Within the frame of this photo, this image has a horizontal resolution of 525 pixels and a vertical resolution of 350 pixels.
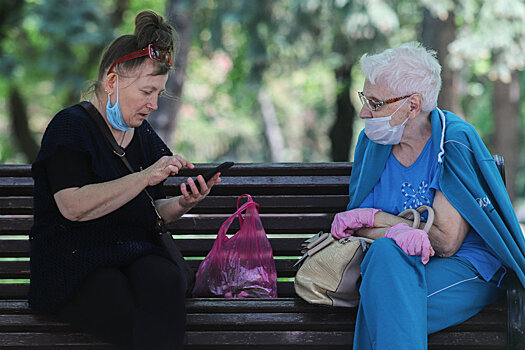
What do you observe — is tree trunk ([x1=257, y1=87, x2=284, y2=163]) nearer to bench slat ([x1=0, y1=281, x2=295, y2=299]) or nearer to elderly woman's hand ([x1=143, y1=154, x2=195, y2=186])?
bench slat ([x1=0, y1=281, x2=295, y2=299])

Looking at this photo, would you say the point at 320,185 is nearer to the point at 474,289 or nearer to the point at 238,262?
the point at 238,262

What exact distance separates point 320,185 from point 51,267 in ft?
5.06

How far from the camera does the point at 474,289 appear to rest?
3.10 m

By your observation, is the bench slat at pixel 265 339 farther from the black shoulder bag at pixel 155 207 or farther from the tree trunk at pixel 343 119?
the tree trunk at pixel 343 119

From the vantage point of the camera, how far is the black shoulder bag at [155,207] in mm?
3139

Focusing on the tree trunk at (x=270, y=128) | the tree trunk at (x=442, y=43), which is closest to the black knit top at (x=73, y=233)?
the tree trunk at (x=442, y=43)

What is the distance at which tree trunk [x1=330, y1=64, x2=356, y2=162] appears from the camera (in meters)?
14.4

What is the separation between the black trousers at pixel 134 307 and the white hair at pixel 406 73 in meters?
1.25

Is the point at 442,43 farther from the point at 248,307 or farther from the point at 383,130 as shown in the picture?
the point at 248,307

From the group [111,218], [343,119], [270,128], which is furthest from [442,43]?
[270,128]

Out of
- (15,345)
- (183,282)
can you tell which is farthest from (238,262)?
(15,345)

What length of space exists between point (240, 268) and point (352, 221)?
22.6 inches

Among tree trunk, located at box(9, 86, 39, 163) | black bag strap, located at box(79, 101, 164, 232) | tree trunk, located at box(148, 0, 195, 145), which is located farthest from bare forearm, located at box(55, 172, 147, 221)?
tree trunk, located at box(9, 86, 39, 163)

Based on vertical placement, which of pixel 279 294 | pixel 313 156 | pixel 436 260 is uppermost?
pixel 436 260
